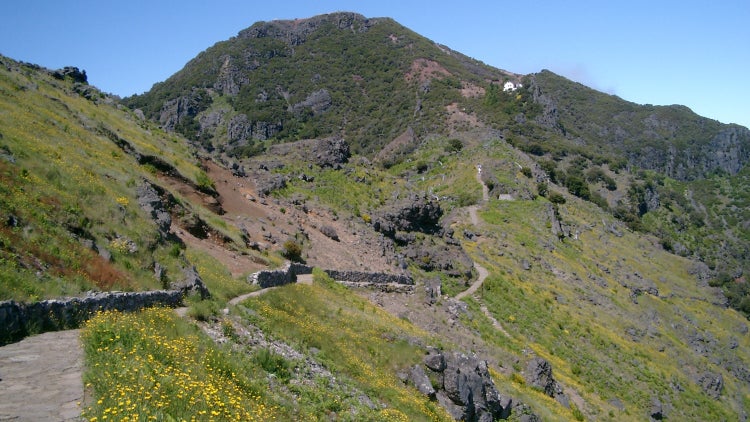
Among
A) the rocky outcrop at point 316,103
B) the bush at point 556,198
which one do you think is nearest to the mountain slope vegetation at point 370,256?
the bush at point 556,198

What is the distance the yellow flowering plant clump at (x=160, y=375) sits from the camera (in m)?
7.45

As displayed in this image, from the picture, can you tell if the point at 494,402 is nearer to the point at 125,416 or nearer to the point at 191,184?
the point at 125,416

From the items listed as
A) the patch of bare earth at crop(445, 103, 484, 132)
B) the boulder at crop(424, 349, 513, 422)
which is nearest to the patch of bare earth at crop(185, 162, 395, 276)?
the boulder at crop(424, 349, 513, 422)

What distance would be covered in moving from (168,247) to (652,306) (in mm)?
52611

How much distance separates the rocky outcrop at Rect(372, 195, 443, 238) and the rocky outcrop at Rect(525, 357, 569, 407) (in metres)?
15.6

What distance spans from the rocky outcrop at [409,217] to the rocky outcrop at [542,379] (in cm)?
1557

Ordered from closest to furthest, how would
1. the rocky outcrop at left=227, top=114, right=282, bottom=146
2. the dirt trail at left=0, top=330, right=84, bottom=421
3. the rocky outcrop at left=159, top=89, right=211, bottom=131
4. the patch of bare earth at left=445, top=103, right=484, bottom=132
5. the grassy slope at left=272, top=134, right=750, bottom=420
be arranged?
the dirt trail at left=0, top=330, right=84, bottom=421 → the grassy slope at left=272, top=134, right=750, bottom=420 → the patch of bare earth at left=445, top=103, right=484, bottom=132 → the rocky outcrop at left=227, top=114, right=282, bottom=146 → the rocky outcrop at left=159, top=89, right=211, bottom=131

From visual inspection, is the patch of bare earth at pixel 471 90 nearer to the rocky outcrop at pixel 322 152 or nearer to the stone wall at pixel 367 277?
the rocky outcrop at pixel 322 152

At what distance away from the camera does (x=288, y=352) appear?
47.9 ft

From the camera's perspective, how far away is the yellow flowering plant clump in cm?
745

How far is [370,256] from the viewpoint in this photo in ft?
119

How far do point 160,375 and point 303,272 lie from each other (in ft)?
63.5

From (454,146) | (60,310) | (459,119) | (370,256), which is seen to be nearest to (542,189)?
(454,146)

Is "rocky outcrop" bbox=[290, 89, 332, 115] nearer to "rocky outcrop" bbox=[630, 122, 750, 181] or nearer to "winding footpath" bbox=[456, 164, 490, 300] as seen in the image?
"winding footpath" bbox=[456, 164, 490, 300]
